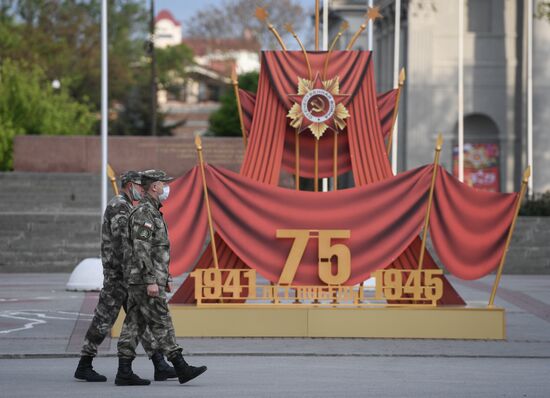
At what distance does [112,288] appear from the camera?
1316cm

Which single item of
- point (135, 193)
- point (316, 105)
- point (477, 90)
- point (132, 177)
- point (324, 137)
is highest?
point (477, 90)

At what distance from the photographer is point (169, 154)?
45312 mm

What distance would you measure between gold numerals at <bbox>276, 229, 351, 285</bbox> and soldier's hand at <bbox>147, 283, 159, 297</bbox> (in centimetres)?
433

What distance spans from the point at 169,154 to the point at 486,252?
95.6 feet

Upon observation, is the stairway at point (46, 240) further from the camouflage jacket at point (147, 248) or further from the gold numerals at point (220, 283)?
the camouflage jacket at point (147, 248)

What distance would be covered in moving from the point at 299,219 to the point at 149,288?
4.55 metres

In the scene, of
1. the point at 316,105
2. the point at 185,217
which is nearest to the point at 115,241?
the point at 185,217

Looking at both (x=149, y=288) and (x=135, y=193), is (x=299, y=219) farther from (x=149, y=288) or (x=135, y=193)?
(x=149, y=288)

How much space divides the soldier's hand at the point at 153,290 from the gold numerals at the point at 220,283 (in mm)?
4065

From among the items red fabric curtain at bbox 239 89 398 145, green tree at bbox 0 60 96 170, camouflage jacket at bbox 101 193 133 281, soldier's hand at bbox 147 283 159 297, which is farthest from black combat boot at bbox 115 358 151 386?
green tree at bbox 0 60 96 170

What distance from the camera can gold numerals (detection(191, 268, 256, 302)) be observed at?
54.5 ft

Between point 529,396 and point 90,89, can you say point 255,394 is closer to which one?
point 529,396

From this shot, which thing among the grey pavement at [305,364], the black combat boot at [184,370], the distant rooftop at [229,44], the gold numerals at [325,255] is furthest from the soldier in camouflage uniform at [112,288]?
the distant rooftop at [229,44]

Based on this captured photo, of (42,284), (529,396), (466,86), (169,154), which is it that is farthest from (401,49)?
(529,396)
